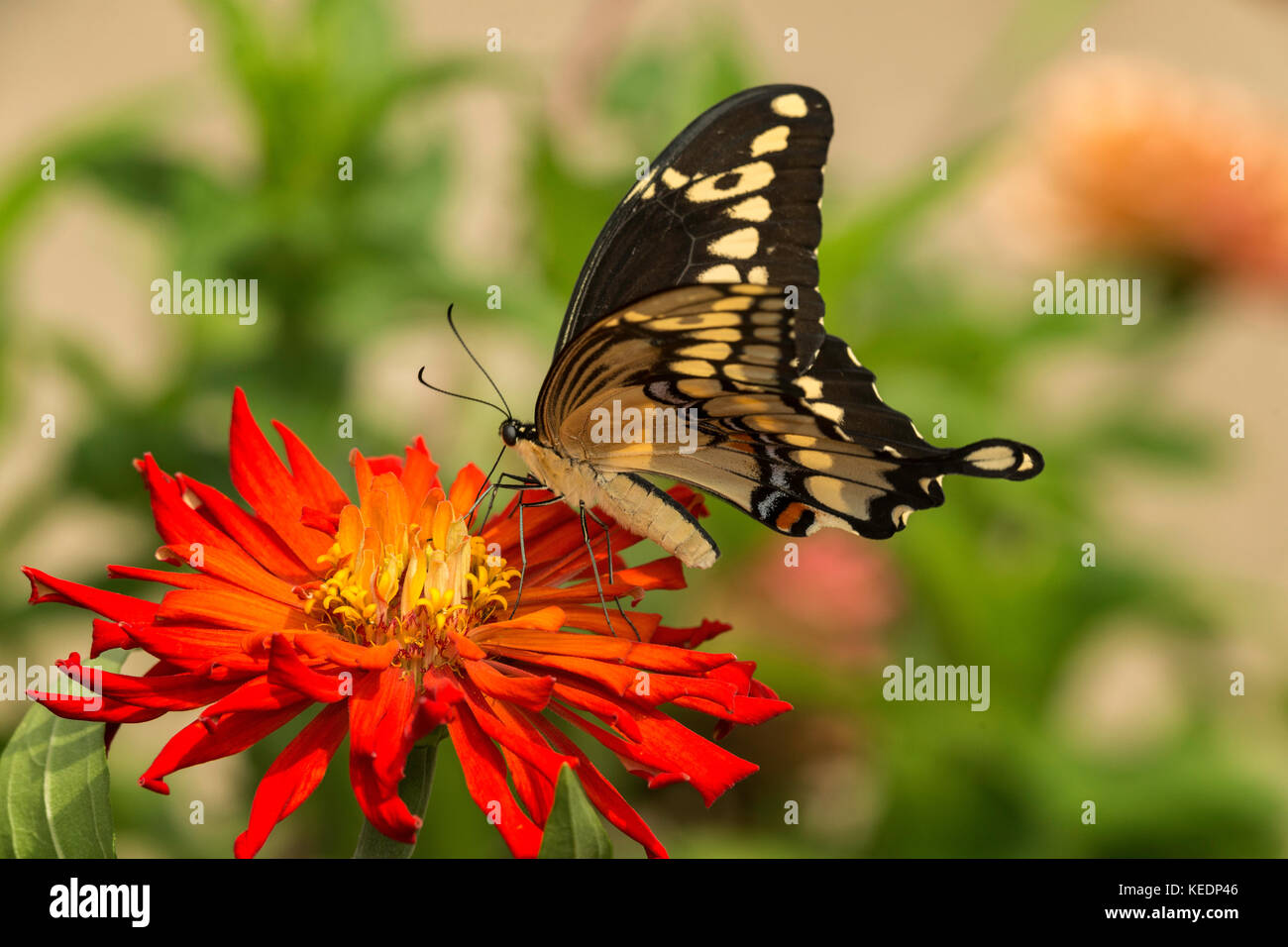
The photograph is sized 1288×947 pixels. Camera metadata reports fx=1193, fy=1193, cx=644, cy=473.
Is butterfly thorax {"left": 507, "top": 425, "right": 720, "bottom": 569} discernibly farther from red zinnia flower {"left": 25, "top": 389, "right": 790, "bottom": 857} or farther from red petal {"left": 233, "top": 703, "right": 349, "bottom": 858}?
red petal {"left": 233, "top": 703, "right": 349, "bottom": 858}

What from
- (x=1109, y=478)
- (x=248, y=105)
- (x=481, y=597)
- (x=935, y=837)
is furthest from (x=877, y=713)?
(x=248, y=105)

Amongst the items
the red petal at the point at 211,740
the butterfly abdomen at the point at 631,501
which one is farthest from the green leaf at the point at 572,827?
the butterfly abdomen at the point at 631,501

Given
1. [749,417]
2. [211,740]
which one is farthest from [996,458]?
[211,740]

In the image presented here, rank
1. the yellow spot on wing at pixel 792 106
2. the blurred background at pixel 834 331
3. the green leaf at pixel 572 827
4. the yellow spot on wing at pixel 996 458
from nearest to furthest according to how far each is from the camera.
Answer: the green leaf at pixel 572 827 → the yellow spot on wing at pixel 996 458 → the yellow spot on wing at pixel 792 106 → the blurred background at pixel 834 331

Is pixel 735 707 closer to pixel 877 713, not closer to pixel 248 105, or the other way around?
pixel 877 713

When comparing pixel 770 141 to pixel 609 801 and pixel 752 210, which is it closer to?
pixel 752 210

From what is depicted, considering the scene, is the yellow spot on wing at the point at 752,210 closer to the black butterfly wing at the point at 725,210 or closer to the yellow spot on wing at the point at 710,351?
the black butterfly wing at the point at 725,210
